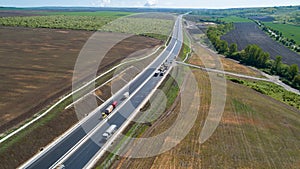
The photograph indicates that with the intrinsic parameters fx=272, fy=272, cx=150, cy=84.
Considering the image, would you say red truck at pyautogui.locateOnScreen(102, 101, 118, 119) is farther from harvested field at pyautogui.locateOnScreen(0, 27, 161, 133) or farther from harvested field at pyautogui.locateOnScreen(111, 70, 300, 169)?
harvested field at pyautogui.locateOnScreen(0, 27, 161, 133)

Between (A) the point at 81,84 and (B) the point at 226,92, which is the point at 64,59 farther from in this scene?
(B) the point at 226,92

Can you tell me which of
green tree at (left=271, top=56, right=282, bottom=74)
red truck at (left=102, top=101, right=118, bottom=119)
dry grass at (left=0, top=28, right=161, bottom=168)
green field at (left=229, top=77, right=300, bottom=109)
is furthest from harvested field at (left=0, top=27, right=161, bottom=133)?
green tree at (left=271, top=56, right=282, bottom=74)

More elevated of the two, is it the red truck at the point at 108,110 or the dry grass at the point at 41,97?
the dry grass at the point at 41,97

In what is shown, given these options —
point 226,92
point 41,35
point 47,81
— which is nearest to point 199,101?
point 226,92

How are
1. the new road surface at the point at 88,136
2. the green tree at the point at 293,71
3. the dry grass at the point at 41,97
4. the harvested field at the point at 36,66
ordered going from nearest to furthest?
the new road surface at the point at 88,136
the dry grass at the point at 41,97
the harvested field at the point at 36,66
the green tree at the point at 293,71

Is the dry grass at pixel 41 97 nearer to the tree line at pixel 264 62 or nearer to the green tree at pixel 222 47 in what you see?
the green tree at pixel 222 47

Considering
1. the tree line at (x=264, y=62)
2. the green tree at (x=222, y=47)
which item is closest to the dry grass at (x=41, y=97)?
the green tree at (x=222, y=47)

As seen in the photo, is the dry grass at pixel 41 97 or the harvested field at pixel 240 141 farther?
the dry grass at pixel 41 97
